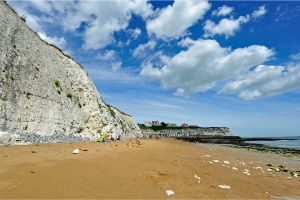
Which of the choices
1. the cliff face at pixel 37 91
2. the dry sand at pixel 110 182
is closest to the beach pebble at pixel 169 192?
the dry sand at pixel 110 182

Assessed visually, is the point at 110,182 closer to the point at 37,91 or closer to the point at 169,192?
the point at 169,192

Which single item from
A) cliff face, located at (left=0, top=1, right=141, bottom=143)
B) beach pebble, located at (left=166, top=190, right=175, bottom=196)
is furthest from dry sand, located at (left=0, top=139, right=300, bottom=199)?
cliff face, located at (left=0, top=1, right=141, bottom=143)

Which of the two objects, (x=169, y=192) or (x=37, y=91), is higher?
(x=37, y=91)

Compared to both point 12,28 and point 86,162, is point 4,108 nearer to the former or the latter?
point 12,28

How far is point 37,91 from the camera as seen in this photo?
1088 inches

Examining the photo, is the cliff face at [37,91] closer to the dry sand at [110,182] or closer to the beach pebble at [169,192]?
the dry sand at [110,182]

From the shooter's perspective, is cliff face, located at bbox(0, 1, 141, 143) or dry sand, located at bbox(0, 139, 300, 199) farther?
cliff face, located at bbox(0, 1, 141, 143)

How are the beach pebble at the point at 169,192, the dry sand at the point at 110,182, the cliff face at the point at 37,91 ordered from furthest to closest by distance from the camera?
1. the cliff face at the point at 37,91
2. the beach pebble at the point at 169,192
3. the dry sand at the point at 110,182

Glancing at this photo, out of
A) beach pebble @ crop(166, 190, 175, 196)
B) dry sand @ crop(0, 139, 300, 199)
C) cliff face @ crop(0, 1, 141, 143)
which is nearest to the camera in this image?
dry sand @ crop(0, 139, 300, 199)

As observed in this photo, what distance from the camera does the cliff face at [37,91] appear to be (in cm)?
2328

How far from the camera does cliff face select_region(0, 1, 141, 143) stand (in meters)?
23.3

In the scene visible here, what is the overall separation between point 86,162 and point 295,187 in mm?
9230

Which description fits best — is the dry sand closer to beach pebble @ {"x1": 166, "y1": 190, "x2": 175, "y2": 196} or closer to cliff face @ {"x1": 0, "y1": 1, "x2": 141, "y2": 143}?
beach pebble @ {"x1": 166, "y1": 190, "x2": 175, "y2": 196}

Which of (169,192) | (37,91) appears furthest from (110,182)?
(37,91)
